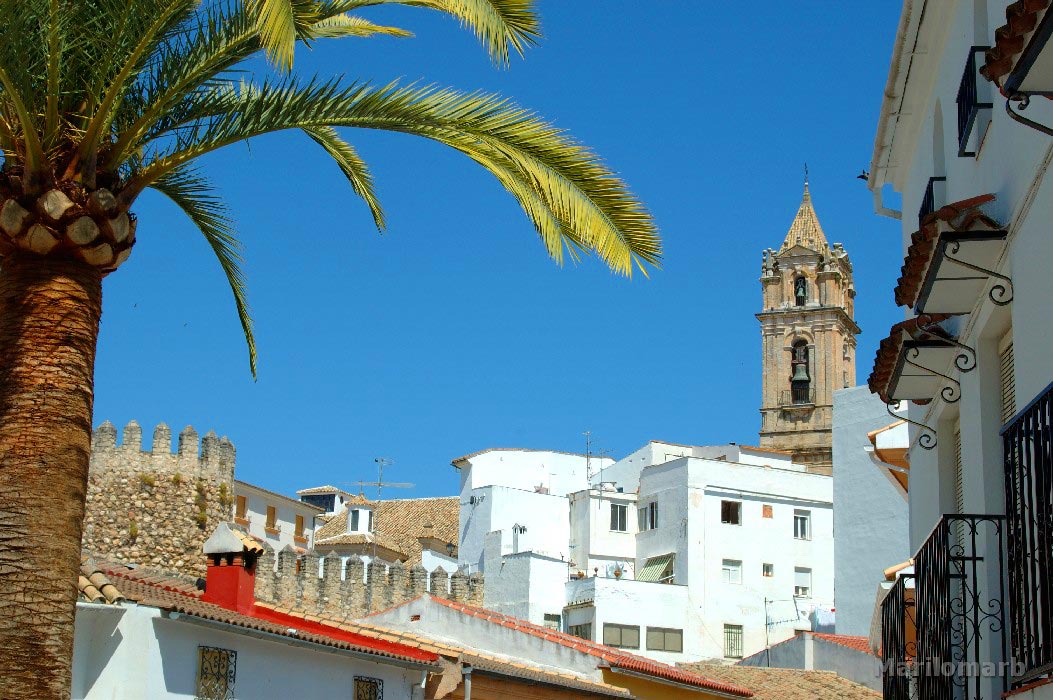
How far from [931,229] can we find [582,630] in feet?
142

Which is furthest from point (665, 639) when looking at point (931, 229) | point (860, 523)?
point (931, 229)

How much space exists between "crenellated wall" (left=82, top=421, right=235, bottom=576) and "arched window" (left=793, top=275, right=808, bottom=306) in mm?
49356

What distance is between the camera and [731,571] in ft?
185

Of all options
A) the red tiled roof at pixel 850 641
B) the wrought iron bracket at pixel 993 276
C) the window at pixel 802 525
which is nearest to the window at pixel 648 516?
the window at pixel 802 525

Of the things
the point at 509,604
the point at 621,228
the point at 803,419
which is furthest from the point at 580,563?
the point at 621,228

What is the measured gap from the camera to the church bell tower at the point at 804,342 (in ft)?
282

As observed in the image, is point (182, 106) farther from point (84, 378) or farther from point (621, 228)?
point (621, 228)

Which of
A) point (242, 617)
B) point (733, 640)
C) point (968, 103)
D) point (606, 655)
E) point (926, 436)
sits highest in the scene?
point (733, 640)

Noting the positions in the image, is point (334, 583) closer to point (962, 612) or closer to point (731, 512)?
point (731, 512)

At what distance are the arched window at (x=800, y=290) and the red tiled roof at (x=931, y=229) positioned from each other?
79.9 metres

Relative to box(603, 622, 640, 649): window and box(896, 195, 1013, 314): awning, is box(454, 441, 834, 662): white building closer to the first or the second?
box(603, 622, 640, 649): window

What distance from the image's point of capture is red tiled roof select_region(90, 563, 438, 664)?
16.0 m

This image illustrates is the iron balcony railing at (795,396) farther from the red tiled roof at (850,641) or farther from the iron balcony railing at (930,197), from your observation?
the iron balcony railing at (930,197)

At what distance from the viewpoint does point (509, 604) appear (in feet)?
171
